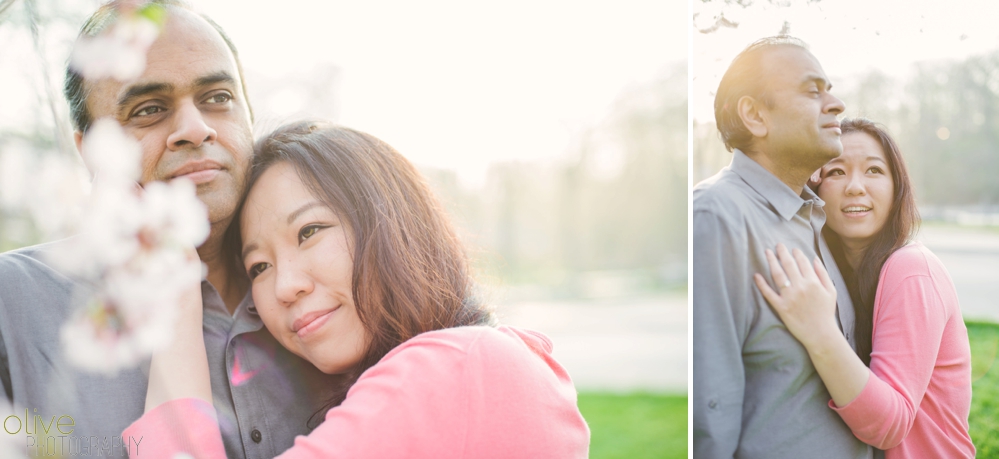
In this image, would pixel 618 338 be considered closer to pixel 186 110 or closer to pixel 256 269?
pixel 256 269

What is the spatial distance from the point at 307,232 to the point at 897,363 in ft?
7.04

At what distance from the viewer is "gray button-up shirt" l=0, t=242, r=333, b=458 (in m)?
1.67

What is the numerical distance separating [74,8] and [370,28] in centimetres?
98

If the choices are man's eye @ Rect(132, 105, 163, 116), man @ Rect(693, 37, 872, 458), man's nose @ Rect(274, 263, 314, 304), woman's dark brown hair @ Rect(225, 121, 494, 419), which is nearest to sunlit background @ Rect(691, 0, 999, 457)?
man @ Rect(693, 37, 872, 458)

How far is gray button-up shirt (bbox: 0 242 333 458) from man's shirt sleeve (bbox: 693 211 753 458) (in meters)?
1.46

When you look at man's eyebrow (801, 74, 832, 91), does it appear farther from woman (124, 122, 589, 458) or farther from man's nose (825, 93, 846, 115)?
woman (124, 122, 589, 458)

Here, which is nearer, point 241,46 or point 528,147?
point 241,46

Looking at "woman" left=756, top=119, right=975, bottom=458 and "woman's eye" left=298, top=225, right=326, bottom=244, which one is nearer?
"woman's eye" left=298, top=225, right=326, bottom=244

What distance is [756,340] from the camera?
2.38m

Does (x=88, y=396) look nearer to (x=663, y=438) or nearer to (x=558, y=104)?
(x=558, y=104)

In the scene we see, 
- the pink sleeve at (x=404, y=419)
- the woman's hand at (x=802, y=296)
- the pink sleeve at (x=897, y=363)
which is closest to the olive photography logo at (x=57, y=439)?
the pink sleeve at (x=404, y=419)

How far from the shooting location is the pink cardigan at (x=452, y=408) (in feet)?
4.77

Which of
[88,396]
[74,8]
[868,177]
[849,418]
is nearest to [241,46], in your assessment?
[74,8]

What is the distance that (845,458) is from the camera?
240cm
